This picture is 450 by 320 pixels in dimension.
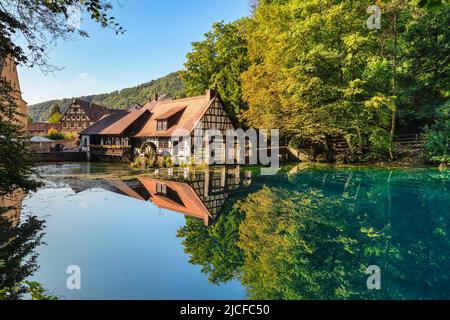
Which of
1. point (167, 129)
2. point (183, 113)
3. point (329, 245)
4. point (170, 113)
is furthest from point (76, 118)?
point (329, 245)

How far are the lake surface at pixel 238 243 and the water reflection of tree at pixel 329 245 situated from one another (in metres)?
0.03

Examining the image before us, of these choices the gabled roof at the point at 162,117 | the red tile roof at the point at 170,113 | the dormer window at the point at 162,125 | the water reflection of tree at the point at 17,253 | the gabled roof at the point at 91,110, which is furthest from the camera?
the gabled roof at the point at 91,110

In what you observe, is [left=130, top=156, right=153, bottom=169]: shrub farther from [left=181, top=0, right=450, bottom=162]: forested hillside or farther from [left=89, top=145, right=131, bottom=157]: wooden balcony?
[left=181, top=0, right=450, bottom=162]: forested hillside

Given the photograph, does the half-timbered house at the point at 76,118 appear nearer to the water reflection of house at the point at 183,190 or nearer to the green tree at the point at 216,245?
the water reflection of house at the point at 183,190

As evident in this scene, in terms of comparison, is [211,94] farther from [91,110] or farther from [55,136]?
[91,110]

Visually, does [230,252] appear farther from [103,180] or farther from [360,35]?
[360,35]

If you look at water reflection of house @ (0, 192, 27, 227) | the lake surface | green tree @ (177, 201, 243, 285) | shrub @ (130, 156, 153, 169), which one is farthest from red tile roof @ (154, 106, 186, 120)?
green tree @ (177, 201, 243, 285)

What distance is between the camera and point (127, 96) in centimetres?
13388

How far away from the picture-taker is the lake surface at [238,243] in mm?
5398

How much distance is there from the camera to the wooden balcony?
1355 inches

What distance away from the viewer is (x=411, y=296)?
491cm

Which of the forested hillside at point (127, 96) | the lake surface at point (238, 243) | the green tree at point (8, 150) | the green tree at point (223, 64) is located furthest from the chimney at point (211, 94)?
the forested hillside at point (127, 96)

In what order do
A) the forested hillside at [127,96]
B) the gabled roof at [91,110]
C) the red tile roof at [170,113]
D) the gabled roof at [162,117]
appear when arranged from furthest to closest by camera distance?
the forested hillside at [127,96] < the gabled roof at [91,110] < the red tile roof at [170,113] < the gabled roof at [162,117]

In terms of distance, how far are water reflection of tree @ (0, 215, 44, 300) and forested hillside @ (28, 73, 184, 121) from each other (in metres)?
113
